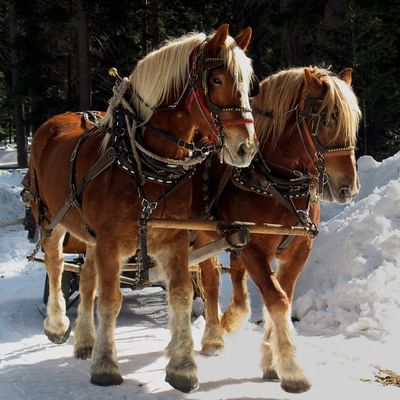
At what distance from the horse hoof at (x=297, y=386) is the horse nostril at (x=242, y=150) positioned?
1.54m

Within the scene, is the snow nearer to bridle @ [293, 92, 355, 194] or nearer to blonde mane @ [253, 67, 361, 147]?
bridle @ [293, 92, 355, 194]

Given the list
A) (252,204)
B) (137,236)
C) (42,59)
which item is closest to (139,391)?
(137,236)

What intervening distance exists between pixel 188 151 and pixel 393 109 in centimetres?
993

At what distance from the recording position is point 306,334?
6.48m

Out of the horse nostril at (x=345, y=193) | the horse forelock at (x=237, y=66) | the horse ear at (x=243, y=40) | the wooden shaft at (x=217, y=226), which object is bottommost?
the wooden shaft at (x=217, y=226)

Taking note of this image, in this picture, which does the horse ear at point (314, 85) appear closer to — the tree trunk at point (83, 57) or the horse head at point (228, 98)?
the horse head at point (228, 98)

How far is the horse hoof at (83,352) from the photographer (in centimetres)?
530

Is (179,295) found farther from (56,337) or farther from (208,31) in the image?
(208,31)

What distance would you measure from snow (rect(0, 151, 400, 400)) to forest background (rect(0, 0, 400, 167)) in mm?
4294

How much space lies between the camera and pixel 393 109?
1309 cm

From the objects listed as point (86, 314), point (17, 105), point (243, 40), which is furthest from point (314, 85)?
point (17, 105)

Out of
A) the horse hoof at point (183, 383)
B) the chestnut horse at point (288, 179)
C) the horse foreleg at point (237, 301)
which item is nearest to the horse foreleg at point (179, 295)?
the horse hoof at point (183, 383)

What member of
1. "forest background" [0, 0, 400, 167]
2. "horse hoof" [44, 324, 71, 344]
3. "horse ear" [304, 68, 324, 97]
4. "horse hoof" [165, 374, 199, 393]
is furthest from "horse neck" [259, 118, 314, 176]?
"forest background" [0, 0, 400, 167]

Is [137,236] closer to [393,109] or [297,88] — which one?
[297,88]
